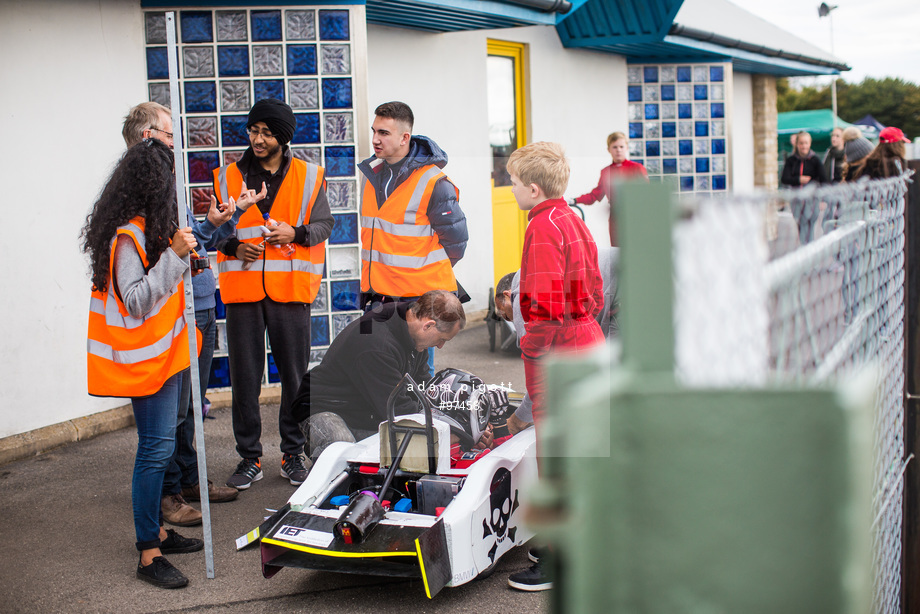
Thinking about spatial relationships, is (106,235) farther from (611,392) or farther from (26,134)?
(611,392)

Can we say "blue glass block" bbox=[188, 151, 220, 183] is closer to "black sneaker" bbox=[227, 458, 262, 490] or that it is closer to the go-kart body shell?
"black sneaker" bbox=[227, 458, 262, 490]

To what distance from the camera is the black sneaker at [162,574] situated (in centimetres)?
337

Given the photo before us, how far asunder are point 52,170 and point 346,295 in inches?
80.8

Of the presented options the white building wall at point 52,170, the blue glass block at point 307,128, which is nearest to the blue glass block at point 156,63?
the white building wall at point 52,170

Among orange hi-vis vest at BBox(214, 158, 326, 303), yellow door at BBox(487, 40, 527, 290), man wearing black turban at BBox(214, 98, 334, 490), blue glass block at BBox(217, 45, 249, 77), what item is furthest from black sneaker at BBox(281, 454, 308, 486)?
yellow door at BBox(487, 40, 527, 290)

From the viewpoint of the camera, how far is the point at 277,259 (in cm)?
455

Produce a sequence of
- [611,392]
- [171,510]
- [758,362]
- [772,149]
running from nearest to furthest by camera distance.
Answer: [611,392], [758,362], [171,510], [772,149]

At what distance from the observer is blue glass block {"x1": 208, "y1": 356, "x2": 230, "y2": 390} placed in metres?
6.01

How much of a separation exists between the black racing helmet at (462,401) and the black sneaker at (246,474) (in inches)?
49.4

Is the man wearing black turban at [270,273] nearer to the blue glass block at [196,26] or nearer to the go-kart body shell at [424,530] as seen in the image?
the go-kart body shell at [424,530]

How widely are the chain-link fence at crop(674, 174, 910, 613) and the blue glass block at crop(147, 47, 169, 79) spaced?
4.94m

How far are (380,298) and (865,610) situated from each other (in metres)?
4.15

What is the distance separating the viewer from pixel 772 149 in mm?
15078

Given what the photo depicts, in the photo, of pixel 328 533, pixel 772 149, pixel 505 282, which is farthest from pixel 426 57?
pixel 772 149
